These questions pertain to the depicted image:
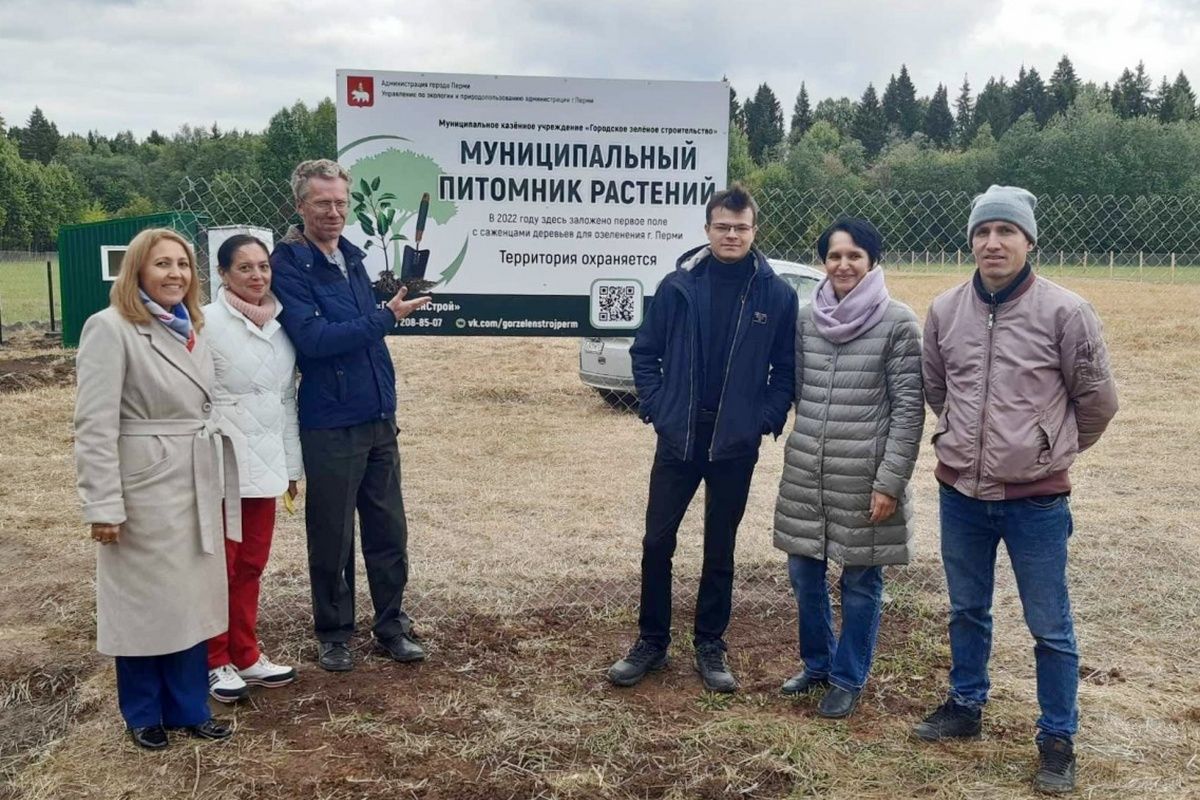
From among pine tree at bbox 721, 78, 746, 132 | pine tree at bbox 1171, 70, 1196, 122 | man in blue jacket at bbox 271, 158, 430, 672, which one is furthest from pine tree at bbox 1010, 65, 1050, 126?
man in blue jacket at bbox 271, 158, 430, 672

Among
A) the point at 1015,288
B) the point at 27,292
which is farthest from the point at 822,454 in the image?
the point at 27,292

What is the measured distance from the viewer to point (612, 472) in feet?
25.5

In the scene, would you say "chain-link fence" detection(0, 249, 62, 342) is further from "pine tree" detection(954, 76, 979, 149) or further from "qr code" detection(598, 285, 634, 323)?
"pine tree" detection(954, 76, 979, 149)

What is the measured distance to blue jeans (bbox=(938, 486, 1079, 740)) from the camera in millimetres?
2980

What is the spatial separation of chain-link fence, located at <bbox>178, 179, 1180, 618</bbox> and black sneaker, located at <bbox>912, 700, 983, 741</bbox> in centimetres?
131

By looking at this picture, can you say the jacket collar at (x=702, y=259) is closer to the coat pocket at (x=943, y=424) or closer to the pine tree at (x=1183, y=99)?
the coat pocket at (x=943, y=424)

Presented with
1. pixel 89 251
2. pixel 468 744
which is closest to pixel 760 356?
pixel 468 744

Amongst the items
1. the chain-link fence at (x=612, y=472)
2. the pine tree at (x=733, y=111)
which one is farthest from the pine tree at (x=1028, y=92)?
the chain-link fence at (x=612, y=472)

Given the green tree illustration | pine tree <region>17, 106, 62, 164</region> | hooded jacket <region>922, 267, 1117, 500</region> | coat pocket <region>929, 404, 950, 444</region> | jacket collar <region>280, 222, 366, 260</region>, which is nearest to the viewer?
hooded jacket <region>922, 267, 1117, 500</region>

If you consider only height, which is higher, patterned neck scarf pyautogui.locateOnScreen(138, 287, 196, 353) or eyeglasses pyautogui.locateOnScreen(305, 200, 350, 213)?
eyeglasses pyautogui.locateOnScreen(305, 200, 350, 213)

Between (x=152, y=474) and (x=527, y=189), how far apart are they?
6.92 ft

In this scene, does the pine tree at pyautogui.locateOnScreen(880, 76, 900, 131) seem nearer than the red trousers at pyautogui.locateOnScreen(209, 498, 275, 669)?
No

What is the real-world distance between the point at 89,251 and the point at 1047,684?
1493cm

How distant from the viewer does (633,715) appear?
11.6 ft
